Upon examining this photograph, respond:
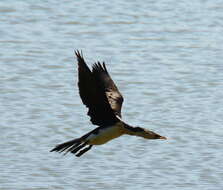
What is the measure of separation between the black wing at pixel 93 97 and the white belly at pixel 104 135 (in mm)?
104

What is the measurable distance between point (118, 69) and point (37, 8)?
4236 mm

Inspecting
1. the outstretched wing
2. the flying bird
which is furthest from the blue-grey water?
the flying bird

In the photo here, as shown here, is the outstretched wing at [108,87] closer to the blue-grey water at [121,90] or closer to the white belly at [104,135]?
the white belly at [104,135]

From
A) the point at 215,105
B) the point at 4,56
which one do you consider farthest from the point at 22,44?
the point at 215,105

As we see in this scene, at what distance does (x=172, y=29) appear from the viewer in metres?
17.2

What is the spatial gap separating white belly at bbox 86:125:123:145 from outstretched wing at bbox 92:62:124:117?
46cm

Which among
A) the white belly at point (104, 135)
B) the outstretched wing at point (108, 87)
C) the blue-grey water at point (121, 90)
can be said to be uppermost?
the outstretched wing at point (108, 87)

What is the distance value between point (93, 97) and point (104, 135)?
0.35m

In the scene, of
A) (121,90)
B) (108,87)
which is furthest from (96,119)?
(121,90)

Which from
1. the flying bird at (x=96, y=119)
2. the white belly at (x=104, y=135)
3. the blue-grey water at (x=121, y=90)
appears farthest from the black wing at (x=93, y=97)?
the blue-grey water at (x=121, y=90)

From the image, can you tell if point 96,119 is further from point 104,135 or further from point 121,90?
point 121,90

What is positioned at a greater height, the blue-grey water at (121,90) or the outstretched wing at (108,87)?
the outstretched wing at (108,87)

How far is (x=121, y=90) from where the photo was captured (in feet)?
45.3

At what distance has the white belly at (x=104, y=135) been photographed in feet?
29.6
